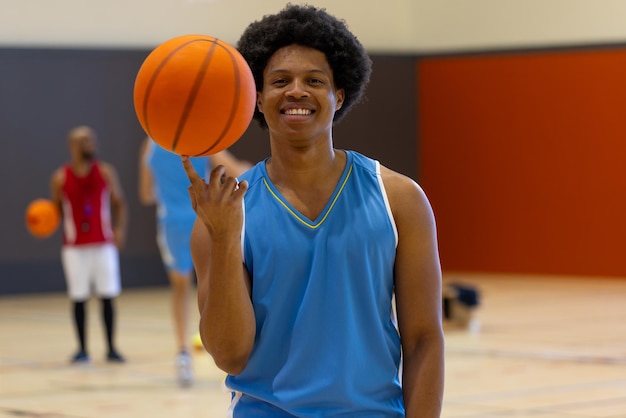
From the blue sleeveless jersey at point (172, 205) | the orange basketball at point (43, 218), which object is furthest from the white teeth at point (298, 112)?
the orange basketball at point (43, 218)

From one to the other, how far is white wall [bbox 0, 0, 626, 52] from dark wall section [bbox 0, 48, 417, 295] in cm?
25

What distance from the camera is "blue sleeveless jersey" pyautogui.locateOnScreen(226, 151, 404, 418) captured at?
8.35ft

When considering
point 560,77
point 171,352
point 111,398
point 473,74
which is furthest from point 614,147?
point 111,398

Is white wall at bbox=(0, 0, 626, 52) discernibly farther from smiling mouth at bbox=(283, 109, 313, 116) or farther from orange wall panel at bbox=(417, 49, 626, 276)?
smiling mouth at bbox=(283, 109, 313, 116)

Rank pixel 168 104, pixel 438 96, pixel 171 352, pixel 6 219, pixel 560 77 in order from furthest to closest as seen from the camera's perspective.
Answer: pixel 438 96 → pixel 560 77 → pixel 6 219 → pixel 171 352 → pixel 168 104

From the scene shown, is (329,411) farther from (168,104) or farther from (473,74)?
(473,74)

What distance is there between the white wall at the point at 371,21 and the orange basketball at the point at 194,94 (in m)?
11.5

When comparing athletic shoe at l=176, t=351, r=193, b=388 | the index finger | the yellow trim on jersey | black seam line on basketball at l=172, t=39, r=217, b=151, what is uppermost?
black seam line on basketball at l=172, t=39, r=217, b=151

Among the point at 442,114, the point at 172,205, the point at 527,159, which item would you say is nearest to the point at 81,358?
the point at 172,205

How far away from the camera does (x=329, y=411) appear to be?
2541 millimetres

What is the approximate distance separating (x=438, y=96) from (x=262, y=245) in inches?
552

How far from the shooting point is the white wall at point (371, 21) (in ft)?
45.4

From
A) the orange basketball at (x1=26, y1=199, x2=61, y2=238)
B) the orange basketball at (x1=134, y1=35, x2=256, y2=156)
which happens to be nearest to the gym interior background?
the orange basketball at (x1=26, y1=199, x2=61, y2=238)

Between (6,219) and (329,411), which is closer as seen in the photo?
(329,411)
